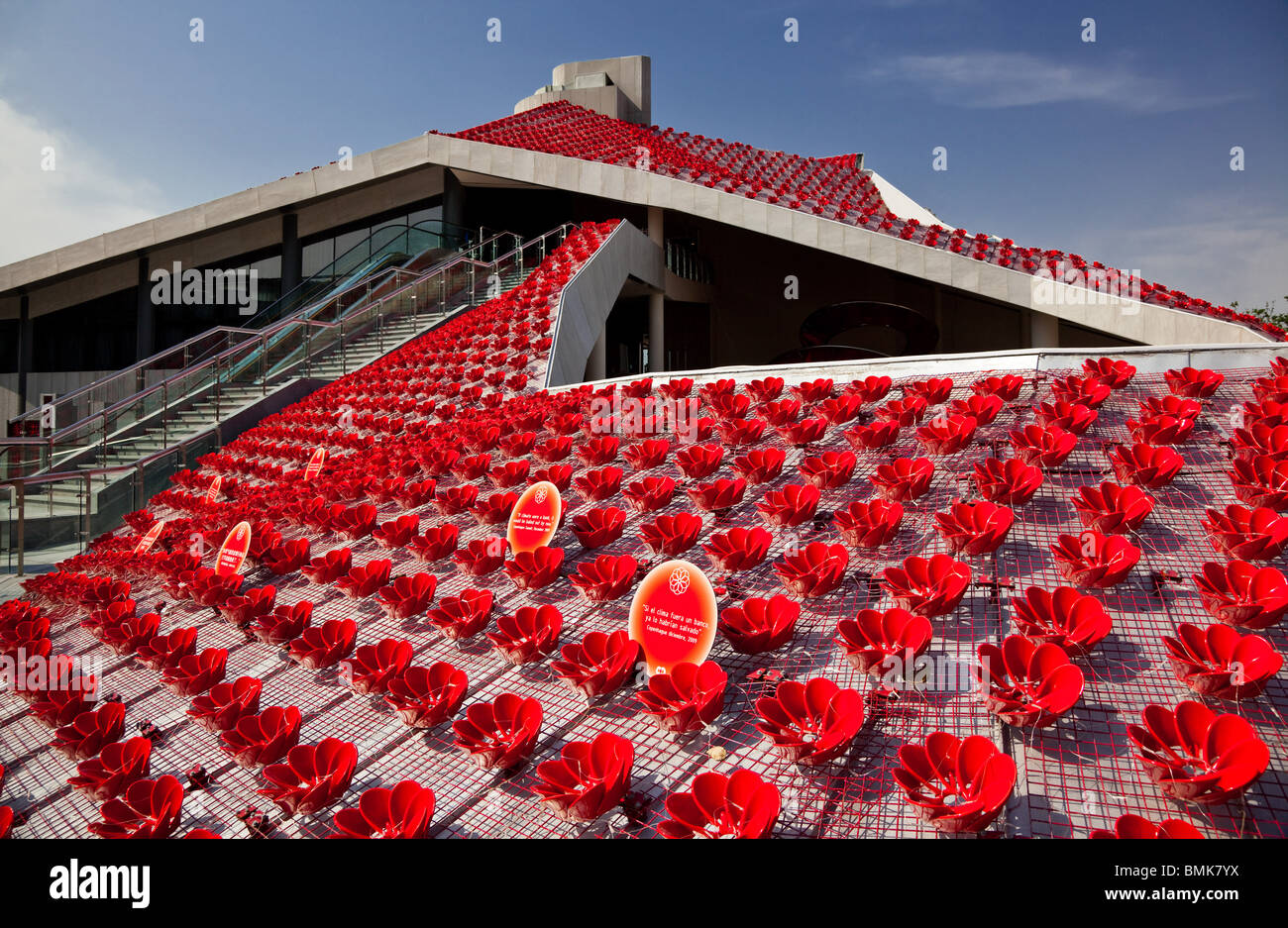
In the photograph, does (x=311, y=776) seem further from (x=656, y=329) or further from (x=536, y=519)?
(x=656, y=329)

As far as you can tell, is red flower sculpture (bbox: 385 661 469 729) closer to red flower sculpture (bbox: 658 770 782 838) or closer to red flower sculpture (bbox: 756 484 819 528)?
red flower sculpture (bbox: 658 770 782 838)

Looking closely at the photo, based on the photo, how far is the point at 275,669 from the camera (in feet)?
15.2

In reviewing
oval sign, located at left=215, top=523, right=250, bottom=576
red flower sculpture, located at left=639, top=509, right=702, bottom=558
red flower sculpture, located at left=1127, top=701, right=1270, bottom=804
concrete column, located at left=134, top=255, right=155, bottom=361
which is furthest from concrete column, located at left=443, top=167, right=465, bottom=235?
red flower sculpture, located at left=1127, top=701, right=1270, bottom=804

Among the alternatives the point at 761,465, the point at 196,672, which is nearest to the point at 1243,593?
the point at 761,465

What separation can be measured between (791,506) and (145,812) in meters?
3.64

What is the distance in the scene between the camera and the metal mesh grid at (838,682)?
264 cm

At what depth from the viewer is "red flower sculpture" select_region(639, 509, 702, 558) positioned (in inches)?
180

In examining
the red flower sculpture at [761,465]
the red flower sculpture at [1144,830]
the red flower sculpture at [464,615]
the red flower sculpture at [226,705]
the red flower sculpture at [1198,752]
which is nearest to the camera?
the red flower sculpture at [1144,830]

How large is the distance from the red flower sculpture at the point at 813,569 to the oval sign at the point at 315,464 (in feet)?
21.9

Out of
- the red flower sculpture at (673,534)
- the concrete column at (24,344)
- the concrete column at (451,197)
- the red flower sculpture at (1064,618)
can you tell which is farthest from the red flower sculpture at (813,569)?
the concrete column at (24,344)

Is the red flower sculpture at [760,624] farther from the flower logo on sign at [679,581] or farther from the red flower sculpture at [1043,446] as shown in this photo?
the red flower sculpture at [1043,446]

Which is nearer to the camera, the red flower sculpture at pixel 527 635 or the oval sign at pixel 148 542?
the red flower sculpture at pixel 527 635

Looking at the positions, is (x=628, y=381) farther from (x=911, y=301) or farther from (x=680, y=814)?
(x=911, y=301)
